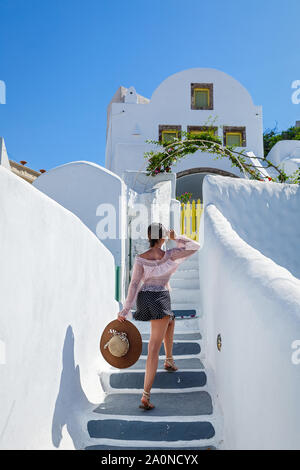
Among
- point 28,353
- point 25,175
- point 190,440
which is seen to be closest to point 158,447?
point 190,440

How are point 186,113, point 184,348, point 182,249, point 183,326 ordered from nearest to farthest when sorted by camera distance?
point 182,249 → point 184,348 → point 183,326 → point 186,113

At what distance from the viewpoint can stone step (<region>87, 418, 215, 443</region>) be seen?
3.07 m

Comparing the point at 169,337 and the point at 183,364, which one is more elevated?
the point at 169,337

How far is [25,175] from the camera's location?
759 inches

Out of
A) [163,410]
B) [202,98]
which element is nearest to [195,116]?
[202,98]

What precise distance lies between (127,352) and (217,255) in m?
1.15

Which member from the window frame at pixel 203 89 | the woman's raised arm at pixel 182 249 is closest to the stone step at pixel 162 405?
the woman's raised arm at pixel 182 249

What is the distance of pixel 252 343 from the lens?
7.12 feet

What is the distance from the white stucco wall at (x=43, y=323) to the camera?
6.84 ft

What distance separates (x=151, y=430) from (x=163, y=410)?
11.1 inches

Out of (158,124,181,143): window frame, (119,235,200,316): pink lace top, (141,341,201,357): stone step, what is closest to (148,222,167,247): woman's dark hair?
(119,235,200,316): pink lace top

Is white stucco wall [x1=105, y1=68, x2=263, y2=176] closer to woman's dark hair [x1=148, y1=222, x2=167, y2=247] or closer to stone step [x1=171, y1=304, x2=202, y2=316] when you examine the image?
stone step [x1=171, y1=304, x2=202, y2=316]

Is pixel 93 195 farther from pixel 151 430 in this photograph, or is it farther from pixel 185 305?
pixel 151 430

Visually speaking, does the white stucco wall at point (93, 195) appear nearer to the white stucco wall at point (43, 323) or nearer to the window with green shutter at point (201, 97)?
the white stucco wall at point (43, 323)
